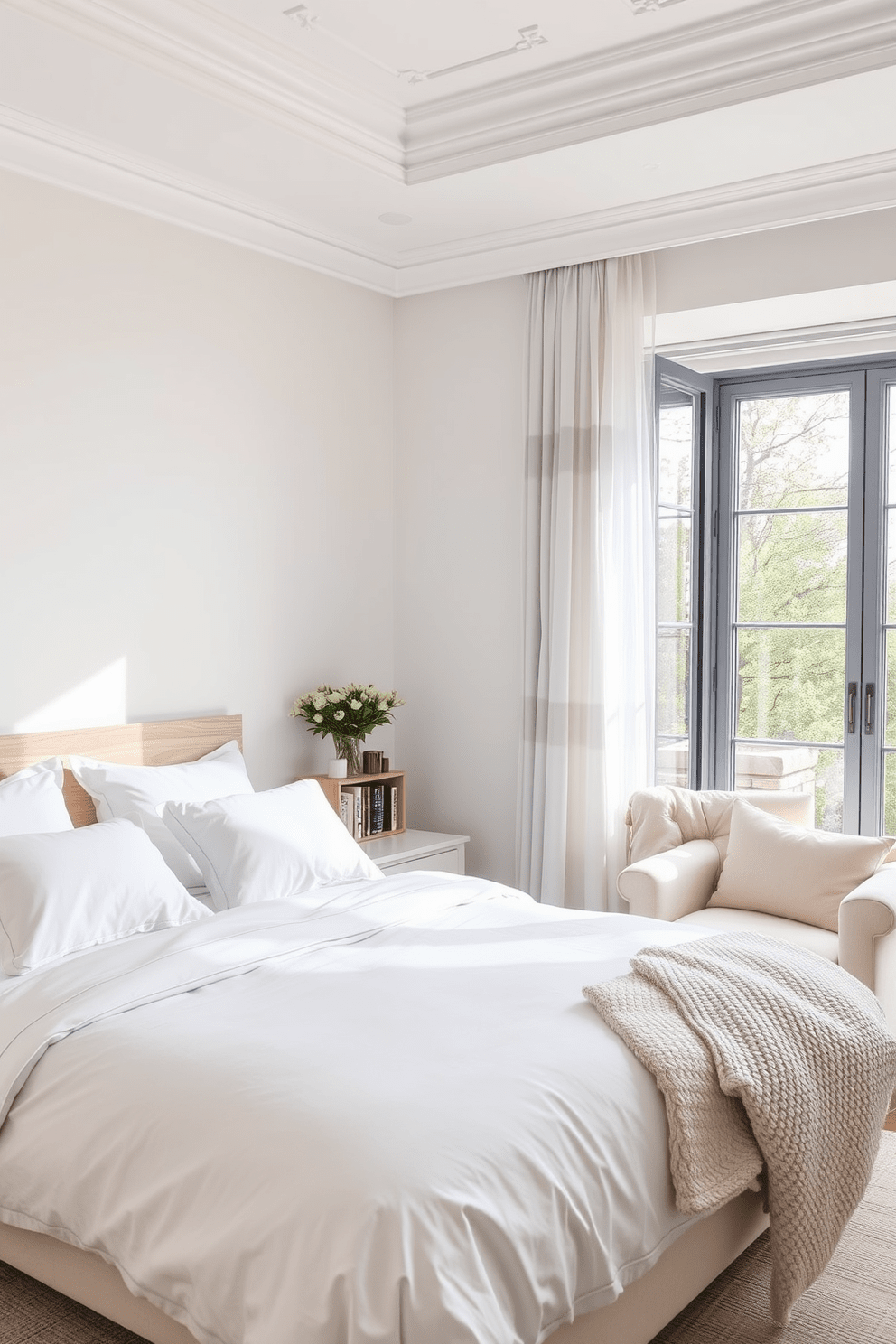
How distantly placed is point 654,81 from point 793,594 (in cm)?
223

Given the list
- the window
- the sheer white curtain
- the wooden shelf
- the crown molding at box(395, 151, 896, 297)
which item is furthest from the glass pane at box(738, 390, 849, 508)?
the wooden shelf

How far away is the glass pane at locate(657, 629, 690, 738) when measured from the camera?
4746 millimetres

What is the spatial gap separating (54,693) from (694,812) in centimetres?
228

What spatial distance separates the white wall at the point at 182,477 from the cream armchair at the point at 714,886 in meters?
1.46

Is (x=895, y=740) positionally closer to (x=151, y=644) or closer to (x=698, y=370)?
(x=698, y=370)

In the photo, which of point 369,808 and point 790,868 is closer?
point 790,868

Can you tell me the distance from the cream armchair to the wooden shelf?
3.32 feet

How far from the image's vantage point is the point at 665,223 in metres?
4.18

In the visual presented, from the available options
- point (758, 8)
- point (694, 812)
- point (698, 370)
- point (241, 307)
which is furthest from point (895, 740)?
point (241, 307)

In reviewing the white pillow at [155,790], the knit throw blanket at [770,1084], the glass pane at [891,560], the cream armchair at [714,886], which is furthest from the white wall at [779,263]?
the knit throw blanket at [770,1084]

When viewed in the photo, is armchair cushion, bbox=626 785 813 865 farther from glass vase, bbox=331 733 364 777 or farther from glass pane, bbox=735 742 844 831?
glass vase, bbox=331 733 364 777

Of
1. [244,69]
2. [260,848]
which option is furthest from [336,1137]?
[244,69]

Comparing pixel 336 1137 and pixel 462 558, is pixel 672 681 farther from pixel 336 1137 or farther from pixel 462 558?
pixel 336 1137

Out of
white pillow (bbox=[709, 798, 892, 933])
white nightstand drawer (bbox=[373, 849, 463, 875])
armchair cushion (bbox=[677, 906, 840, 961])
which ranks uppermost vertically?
white pillow (bbox=[709, 798, 892, 933])
